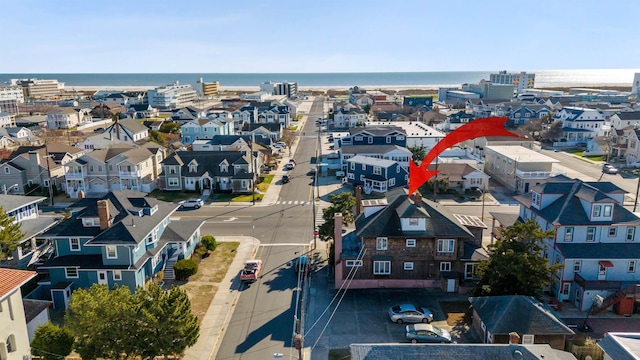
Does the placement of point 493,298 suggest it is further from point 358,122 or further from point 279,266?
point 358,122

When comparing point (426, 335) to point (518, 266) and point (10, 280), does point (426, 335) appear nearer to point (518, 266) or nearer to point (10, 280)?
point (518, 266)

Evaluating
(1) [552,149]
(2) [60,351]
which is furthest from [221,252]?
(1) [552,149]

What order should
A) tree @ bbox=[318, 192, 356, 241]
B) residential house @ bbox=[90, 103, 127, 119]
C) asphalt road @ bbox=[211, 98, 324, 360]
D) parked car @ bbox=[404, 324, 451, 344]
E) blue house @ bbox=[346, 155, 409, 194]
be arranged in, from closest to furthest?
1. parked car @ bbox=[404, 324, 451, 344]
2. asphalt road @ bbox=[211, 98, 324, 360]
3. tree @ bbox=[318, 192, 356, 241]
4. blue house @ bbox=[346, 155, 409, 194]
5. residential house @ bbox=[90, 103, 127, 119]

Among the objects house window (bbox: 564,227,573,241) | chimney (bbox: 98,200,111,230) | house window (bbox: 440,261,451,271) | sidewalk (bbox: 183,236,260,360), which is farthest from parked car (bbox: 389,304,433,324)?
chimney (bbox: 98,200,111,230)

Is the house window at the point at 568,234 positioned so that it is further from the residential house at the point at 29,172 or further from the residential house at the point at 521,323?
the residential house at the point at 29,172

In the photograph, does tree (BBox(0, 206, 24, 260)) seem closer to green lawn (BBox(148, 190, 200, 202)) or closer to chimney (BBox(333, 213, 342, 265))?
green lawn (BBox(148, 190, 200, 202))

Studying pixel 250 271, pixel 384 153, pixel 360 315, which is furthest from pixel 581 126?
pixel 250 271
